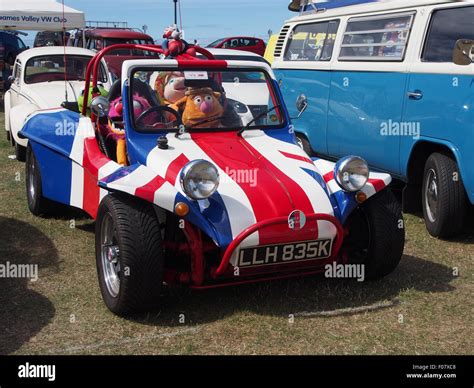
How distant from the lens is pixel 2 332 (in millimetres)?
4098

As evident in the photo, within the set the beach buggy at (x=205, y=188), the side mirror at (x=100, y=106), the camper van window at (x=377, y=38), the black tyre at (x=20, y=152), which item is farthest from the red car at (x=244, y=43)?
the side mirror at (x=100, y=106)

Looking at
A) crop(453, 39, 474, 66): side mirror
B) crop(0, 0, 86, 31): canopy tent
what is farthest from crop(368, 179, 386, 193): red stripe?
crop(0, 0, 86, 31): canopy tent

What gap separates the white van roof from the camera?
20.8ft

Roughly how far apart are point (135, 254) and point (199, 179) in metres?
0.60

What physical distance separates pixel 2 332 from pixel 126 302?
779mm

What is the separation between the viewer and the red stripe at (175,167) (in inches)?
173

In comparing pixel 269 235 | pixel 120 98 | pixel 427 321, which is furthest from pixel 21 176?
pixel 427 321

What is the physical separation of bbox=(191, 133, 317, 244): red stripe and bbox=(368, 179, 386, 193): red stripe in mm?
576

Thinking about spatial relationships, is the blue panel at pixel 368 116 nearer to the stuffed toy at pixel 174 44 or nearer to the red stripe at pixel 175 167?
the stuffed toy at pixel 174 44

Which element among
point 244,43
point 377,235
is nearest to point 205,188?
point 377,235

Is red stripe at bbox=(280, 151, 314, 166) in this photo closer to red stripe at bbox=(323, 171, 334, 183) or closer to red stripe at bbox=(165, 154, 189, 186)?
red stripe at bbox=(323, 171, 334, 183)

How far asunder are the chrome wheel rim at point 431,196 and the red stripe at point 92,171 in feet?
9.92
